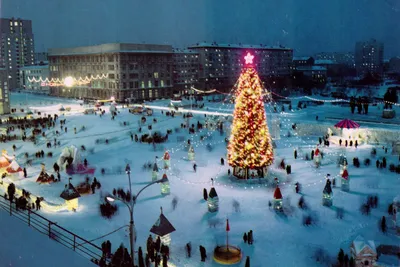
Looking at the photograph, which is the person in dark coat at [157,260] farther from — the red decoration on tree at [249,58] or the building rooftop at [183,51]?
the building rooftop at [183,51]

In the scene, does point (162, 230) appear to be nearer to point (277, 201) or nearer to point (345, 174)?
point (277, 201)

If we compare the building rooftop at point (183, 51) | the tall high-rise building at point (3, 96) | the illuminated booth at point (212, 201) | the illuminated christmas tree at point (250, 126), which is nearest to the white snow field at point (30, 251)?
the illuminated booth at point (212, 201)

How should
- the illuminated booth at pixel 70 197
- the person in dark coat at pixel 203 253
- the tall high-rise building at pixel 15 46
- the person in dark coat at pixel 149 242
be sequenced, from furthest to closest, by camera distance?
the tall high-rise building at pixel 15 46
the illuminated booth at pixel 70 197
the person in dark coat at pixel 149 242
the person in dark coat at pixel 203 253

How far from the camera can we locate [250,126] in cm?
2164

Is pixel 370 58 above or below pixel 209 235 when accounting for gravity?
above

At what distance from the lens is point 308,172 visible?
24719mm

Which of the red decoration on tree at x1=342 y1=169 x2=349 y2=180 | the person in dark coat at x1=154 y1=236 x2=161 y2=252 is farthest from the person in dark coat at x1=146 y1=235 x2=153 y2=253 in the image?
the red decoration on tree at x1=342 y1=169 x2=349 y2=180

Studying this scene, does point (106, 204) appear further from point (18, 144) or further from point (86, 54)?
point (86, 54)

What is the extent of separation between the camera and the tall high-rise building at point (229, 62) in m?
94.2

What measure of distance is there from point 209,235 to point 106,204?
5242 millimetres

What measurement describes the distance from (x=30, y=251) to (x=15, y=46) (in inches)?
5084

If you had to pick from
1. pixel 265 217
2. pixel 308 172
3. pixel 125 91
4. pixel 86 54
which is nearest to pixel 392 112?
pixel 308 172

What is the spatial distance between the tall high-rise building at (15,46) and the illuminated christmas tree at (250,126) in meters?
109

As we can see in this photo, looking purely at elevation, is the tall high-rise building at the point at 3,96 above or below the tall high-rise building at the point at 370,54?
below
